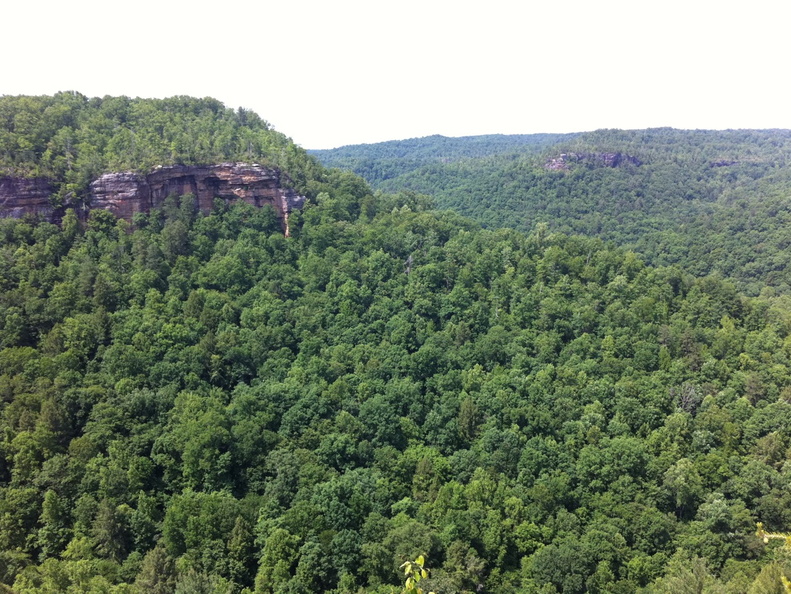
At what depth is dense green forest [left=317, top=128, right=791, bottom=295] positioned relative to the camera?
10944 centimetres

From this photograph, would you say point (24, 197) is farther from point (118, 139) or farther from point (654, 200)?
point (654, 200)

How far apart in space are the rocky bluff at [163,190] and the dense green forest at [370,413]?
6.47ft

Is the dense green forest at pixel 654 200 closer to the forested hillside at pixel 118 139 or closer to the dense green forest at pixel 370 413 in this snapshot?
the dense green forest at pixel 370 413

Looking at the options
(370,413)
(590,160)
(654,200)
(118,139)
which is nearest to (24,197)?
(118,139)

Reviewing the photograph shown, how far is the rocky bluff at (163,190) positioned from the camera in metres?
61.9

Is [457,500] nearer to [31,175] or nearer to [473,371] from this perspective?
[473,371]

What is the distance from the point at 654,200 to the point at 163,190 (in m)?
130

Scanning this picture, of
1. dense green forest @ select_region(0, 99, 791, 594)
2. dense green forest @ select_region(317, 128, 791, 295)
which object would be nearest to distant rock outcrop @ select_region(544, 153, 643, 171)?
dense green forest @ select_region(317, 128, 791, 295)

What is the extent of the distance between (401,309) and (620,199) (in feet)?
346

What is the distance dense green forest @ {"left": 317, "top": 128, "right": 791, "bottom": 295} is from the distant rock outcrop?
674 millimetres

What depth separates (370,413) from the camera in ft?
164

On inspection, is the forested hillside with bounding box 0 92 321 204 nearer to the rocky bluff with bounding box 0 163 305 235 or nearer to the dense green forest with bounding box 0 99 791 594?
the rocky bluff with bounding box 0 163 305 235

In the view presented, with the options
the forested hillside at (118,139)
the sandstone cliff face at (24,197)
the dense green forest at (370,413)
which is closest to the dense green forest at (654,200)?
the dense green forest at (370,413)

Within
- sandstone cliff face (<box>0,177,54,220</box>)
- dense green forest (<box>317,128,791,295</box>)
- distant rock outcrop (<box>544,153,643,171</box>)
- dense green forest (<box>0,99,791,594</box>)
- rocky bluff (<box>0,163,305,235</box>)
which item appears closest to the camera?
dense green forest (<box>0,99,791,594</box>)
